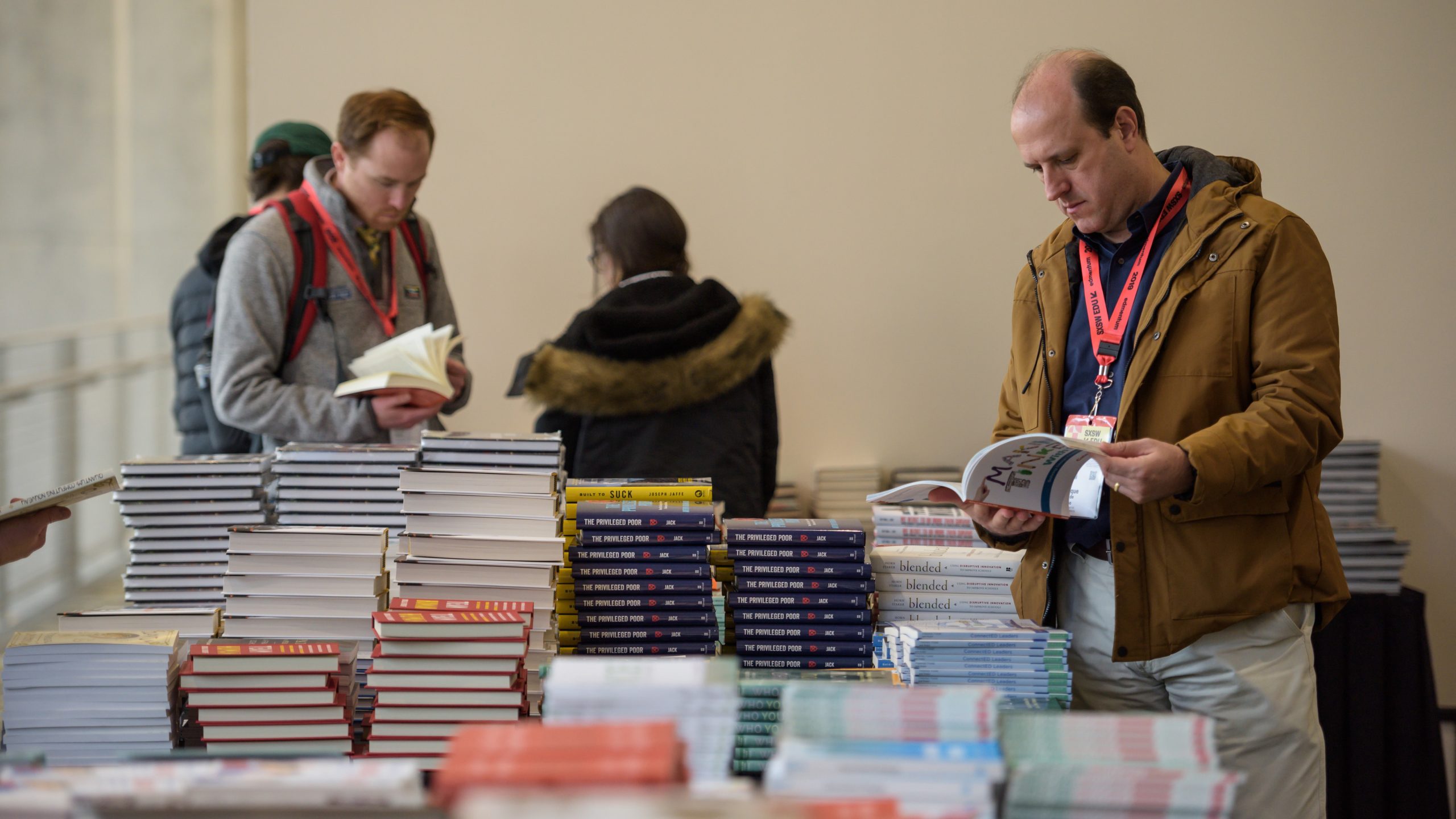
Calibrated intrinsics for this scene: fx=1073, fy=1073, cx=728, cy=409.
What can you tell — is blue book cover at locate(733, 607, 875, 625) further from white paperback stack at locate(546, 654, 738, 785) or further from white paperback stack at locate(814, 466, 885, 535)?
white paperback stack at locate(814, 466, 885, 535)

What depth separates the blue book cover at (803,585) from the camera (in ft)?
7.33

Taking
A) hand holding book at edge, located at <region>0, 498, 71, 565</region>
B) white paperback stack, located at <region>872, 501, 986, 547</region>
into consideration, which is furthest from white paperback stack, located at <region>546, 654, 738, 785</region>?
white paperback stack, located at <region>872, 501, 986, 547</region>

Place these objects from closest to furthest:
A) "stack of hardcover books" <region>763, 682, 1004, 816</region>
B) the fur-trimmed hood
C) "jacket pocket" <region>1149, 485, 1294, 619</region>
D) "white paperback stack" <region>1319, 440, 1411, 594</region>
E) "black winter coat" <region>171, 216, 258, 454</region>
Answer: "stack of hardcover books" <region>763, 682, 1004, 816</region> < "jacket pocket" <region>1149, 485, 1294, 619</region> < the fur-trimmed hood < "black winter coat" <region>171, 216, 258, 454</region> < "white paperback stack" <region>1319, 440, 1411, 594</region>

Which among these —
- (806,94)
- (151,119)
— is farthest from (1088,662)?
(151,119)

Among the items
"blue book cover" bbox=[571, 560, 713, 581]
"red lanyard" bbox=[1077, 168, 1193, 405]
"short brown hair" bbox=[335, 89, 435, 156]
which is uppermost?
"short brown hair" bbox=[335, 89, 435, 156]

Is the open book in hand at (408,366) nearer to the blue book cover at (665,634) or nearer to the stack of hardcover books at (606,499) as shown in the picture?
the stack of hardcover books at (606,499)

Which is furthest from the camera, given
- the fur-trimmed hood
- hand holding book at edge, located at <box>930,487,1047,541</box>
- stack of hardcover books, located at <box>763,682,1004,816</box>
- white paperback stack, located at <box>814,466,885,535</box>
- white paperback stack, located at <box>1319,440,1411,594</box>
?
white paperback stack, located at <box>814,466,885,535</box>

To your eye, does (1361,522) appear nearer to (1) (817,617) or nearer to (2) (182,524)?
(1) (817,617)

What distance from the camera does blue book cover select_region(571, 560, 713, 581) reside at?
7.30 feet

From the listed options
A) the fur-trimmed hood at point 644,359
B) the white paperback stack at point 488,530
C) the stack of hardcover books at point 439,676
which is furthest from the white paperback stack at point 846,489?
the stack of hardcover books at point 439,676

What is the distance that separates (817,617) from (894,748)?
0.94 m

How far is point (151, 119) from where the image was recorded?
6488 mm

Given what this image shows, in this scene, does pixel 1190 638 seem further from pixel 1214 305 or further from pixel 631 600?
pixel 631 600

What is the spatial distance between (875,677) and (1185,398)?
2.61ft
